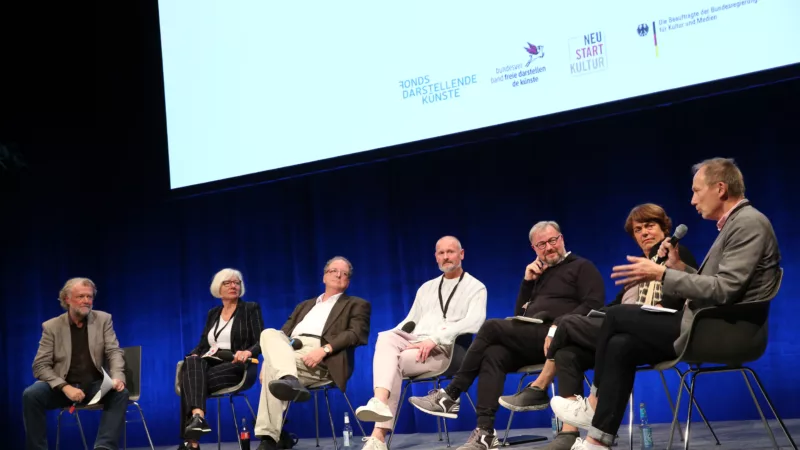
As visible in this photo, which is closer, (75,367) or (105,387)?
(105,387)

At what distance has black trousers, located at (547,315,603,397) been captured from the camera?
3.41 m

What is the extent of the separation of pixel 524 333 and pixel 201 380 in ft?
6.55

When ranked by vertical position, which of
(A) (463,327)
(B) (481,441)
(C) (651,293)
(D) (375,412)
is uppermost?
(C) (651,293)

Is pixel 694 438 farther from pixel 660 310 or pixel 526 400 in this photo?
pixel 660 310

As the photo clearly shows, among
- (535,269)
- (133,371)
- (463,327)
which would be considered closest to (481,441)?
(463,327)

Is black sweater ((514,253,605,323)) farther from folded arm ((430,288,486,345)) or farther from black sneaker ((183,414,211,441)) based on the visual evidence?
black sneaker ((183,414,211,441))

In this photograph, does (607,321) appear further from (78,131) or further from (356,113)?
(78,131)

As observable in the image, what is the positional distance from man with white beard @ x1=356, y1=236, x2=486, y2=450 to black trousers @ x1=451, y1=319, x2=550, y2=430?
42 cm

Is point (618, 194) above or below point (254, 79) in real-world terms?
below

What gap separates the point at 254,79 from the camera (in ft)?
19.2

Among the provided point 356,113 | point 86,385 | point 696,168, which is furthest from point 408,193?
point 696,168

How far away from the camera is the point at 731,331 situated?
2.83 meters

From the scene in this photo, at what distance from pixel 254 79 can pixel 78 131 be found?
208 centimetres

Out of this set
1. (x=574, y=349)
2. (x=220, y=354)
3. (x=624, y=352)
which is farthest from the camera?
(x=220, y=354)
